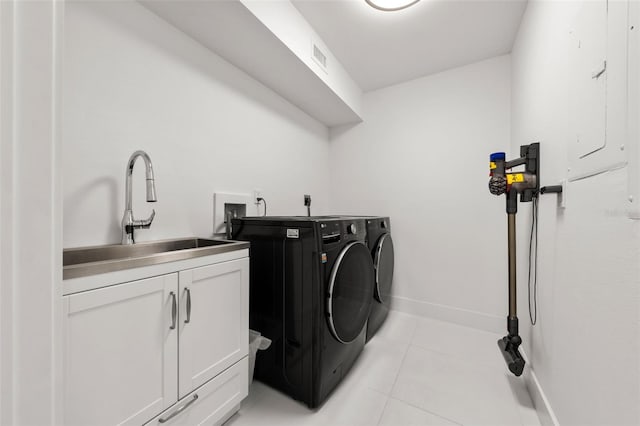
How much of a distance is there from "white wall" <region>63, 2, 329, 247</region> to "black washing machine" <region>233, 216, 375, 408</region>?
0.45 meters

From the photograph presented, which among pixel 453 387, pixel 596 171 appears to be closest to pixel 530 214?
pixel 596 171

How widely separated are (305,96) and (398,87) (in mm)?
1068

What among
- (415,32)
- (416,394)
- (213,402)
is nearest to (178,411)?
(213,402)

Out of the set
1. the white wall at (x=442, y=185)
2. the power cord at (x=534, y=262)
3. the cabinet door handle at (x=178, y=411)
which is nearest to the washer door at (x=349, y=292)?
the cabinet door handle at (x=178, y=411)

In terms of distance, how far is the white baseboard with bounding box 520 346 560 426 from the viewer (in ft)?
3.70

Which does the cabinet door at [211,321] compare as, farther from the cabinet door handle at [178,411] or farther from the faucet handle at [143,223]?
the faucet handle at [143,223]

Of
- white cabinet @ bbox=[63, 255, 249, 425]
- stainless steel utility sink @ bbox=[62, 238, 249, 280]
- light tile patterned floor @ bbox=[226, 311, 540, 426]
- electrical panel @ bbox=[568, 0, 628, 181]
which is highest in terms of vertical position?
electrical panel @ bbox=[568, 0, 628, 181]

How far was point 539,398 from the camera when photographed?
127 centimetres

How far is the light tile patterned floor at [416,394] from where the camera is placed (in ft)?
4.14

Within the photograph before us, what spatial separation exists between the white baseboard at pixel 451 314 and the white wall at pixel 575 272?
0.63 metres

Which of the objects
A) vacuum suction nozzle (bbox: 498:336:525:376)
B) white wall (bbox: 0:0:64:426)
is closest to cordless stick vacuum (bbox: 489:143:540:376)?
vacuum suction nozzle (bbox: 498:336:525:376)

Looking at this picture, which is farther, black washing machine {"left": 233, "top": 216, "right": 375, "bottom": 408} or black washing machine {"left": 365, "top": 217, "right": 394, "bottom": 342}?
black washing machine {"left": 365, "top": 217, "right": 394, "bottom": 342}

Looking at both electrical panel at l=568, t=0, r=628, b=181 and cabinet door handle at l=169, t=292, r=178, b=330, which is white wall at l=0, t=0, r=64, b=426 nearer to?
cabinet door handle at l=169, t=292, r=178, b=330

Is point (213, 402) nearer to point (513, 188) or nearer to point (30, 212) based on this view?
point (30, 212)
